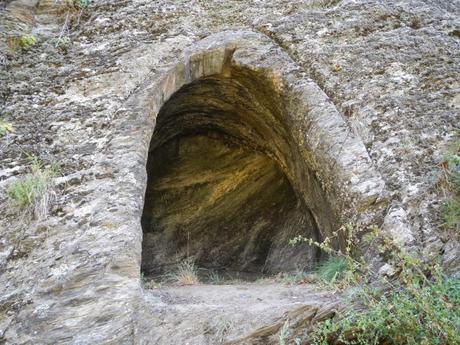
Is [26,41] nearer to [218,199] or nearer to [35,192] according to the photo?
[35,192]

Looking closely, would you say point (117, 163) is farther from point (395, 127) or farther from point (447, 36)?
point (447, 36)

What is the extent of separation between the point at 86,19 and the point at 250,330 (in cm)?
397

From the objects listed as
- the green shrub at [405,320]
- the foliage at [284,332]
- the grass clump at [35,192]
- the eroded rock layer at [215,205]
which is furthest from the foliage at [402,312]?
the eroded rock layer at [215,205]

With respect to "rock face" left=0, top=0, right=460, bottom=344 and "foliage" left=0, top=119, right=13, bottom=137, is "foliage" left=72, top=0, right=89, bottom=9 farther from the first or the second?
"foliage" left=0, top=119, right=13, bottom=137

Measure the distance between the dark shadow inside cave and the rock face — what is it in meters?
0.19

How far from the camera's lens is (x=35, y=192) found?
3.95 m

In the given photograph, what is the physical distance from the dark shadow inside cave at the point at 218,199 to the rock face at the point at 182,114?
7.6 inches

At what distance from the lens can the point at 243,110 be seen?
19.9 feet

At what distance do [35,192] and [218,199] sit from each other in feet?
10.7

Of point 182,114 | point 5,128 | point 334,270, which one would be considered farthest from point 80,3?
point 334,270

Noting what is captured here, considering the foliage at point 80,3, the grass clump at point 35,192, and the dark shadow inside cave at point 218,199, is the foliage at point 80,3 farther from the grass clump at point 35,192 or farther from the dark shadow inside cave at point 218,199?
the grass clump at point 35,192

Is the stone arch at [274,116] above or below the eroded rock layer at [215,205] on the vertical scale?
above

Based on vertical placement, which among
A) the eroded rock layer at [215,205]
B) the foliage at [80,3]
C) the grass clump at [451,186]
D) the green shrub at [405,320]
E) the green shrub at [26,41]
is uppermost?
the foliage at [80,3]

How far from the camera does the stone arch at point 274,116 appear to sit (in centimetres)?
409
